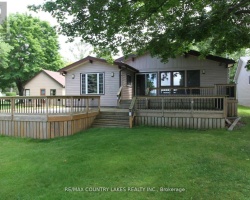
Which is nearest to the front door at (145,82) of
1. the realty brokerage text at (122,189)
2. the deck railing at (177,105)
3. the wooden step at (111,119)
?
the deck railing at (177,105)

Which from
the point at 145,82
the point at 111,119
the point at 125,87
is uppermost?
the point at 145,82

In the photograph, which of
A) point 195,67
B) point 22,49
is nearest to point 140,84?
point 195,67

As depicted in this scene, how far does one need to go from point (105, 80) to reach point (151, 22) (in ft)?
17.7

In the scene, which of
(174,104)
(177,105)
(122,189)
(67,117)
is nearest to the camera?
(122,189)

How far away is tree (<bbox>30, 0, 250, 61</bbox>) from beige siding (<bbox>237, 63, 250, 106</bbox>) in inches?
573

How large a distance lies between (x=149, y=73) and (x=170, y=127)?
641 cm

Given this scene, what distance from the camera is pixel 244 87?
2442 centimetres

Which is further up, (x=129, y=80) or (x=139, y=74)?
(x=139, y=74)

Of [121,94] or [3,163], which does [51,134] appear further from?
[121,94]

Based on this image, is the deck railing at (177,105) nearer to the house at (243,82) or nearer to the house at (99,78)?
the house at (99,78)

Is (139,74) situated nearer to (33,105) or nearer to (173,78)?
(173,78)

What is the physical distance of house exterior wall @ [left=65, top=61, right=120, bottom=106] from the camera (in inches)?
563

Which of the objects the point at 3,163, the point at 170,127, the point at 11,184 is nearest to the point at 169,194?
the point at 11,184

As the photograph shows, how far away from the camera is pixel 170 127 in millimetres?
9922
